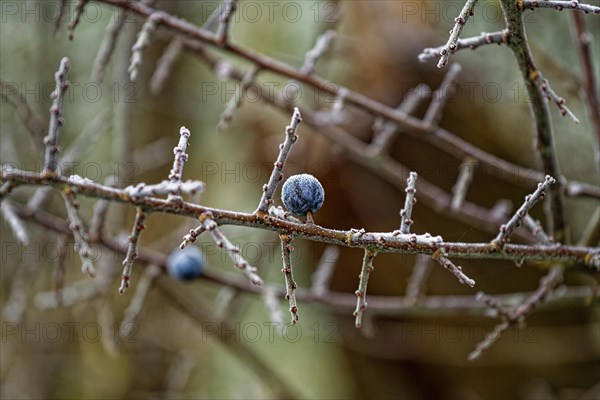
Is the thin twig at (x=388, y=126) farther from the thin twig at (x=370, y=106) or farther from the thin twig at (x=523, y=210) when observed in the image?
the thin twig at (x=523, y=210)

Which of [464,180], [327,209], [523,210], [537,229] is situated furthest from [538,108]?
[327,209]

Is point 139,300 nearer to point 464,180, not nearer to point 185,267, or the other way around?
point 185,267

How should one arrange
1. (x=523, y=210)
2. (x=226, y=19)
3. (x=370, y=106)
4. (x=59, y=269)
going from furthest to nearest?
(x=370, y=106), (x=59, y=269), (x=226, y=19), (x=523, y=210)

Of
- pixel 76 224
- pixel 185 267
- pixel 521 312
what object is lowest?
pixel 185 267

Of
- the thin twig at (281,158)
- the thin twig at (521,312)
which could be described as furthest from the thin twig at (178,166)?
the thin twig at (521,312)

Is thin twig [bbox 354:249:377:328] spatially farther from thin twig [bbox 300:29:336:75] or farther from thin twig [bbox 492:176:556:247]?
→ thin twig [bbox 300:29:336:75]

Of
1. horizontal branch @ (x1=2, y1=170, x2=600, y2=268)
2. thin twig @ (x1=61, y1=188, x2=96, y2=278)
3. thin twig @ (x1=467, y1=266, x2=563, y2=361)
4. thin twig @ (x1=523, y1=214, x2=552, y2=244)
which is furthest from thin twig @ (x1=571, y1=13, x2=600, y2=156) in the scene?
thin twig @ (x1=61, y1=188, x2=96, y2=278)

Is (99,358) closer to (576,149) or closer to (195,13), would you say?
(195,13)
